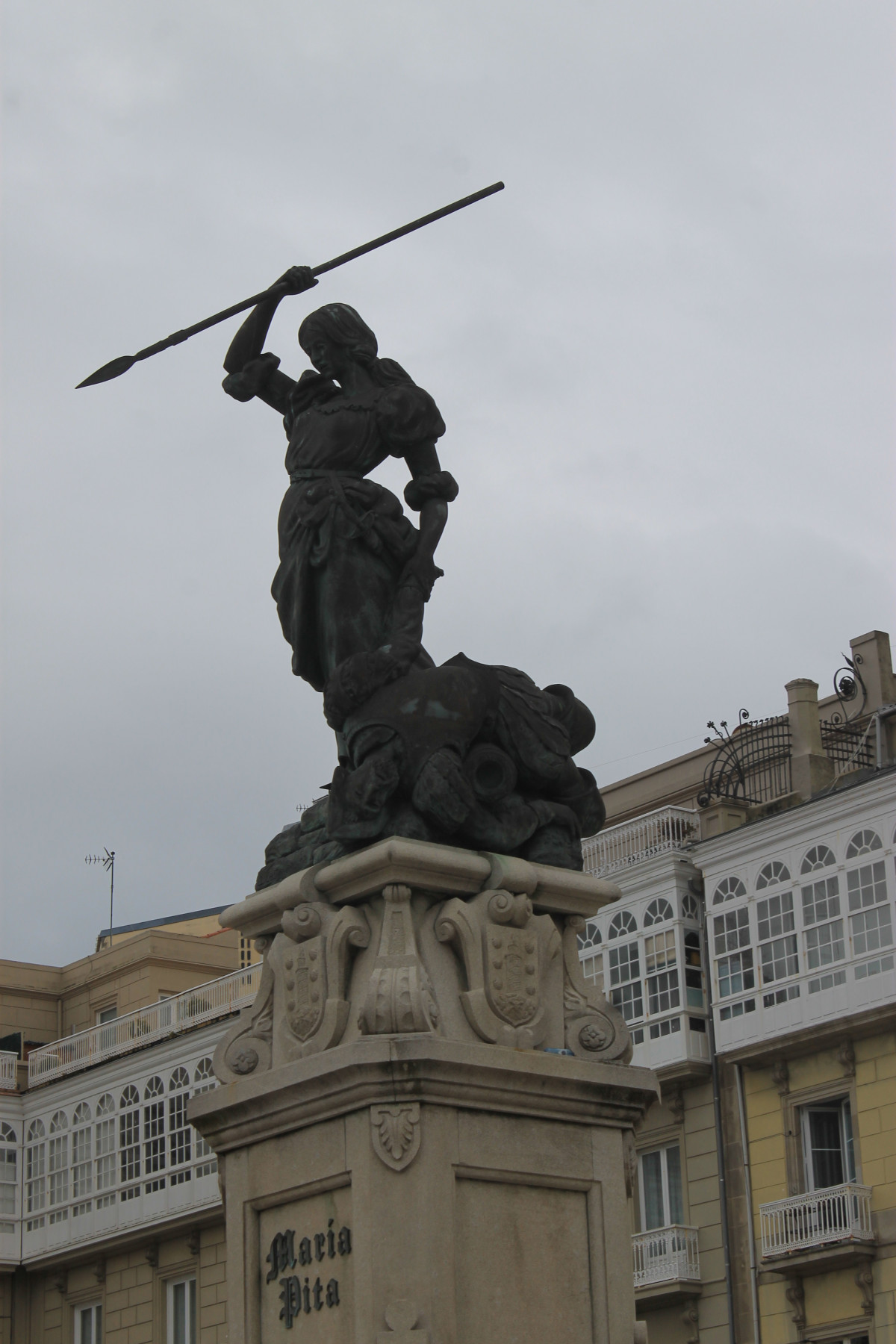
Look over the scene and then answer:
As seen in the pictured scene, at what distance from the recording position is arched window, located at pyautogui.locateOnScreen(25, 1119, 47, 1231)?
50509 mm

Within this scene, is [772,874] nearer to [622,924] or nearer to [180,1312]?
[622,924]

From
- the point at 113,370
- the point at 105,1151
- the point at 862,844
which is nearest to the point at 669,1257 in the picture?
the point at 862,844

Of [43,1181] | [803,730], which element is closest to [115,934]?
[43,1181]

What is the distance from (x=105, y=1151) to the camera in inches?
1922

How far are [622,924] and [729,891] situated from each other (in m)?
2.41

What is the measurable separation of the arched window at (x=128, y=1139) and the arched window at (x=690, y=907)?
1522cm

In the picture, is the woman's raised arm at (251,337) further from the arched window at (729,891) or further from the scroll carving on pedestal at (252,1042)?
the arched window at (729,891)

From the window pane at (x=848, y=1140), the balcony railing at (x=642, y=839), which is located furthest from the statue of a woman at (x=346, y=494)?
the balcony railing at (x=642, y=839)

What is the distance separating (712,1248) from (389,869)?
94.7 ft

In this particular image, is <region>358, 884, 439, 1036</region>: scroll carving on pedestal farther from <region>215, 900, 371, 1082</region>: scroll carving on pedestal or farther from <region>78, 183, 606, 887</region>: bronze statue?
<region>78, 183, 606, 887</region>: bronze statue

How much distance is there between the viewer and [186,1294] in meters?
45.8

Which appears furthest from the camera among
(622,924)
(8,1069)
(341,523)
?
(8,1069)

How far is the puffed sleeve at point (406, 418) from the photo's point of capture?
966cm

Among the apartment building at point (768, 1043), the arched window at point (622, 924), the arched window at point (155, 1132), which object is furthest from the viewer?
the arched window at point (155, 1132)
